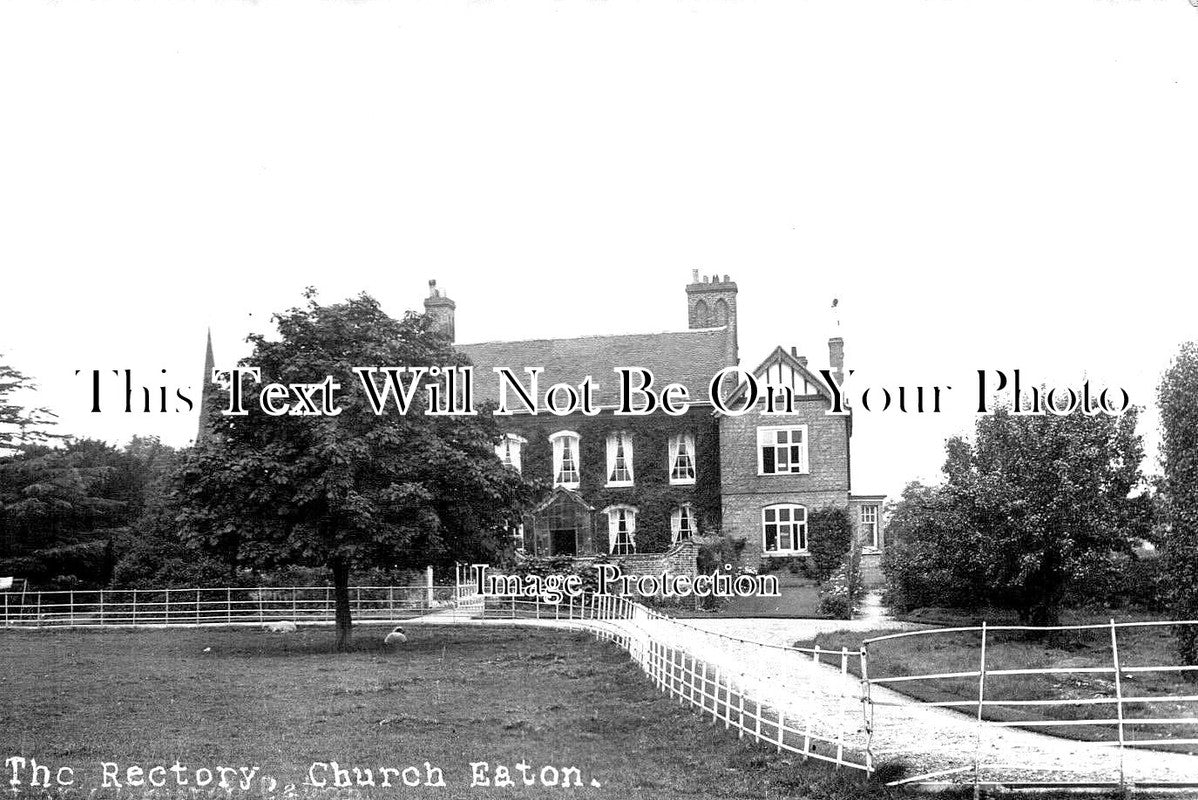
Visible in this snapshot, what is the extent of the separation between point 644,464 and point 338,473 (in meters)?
21.7

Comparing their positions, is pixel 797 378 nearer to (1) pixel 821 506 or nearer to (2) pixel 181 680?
(1) pixel 821 506

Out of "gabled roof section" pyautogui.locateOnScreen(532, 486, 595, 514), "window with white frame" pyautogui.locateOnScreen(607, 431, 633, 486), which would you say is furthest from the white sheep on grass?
"window with white frame" pyautogui.locateOnScreen(607, 431, 633, 486)

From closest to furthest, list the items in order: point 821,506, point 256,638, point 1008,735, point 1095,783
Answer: point 1095,783
point 1008,735
point 256,638
point 821,506

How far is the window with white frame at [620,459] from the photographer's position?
163ft

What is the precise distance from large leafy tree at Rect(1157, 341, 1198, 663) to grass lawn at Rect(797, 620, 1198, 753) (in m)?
1.57

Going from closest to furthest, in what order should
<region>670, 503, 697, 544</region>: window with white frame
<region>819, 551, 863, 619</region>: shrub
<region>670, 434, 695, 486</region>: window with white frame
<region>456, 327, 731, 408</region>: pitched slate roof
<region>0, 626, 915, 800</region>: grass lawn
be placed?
1. <region>0, 626, 915, 800</region>: grass lawn
2. <region>819, 551, 863, 619</region>: shrub
3. <region>670, 503, 697, 544</region>: window with white frame
4. <region>670, 434, 695, 486</region>: window with white frame
5. <region>456, 327, 731, 408</region>: pitched slate roof

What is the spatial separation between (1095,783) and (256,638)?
29.9 m

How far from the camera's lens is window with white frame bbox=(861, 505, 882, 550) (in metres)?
53.8

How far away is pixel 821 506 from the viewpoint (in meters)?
47.2

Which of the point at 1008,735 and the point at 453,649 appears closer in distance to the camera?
the point at 1008,735

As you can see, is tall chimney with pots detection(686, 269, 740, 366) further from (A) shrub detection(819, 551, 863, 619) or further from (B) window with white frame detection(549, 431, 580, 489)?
(A) shrub detection(819, 551, 863, 619)

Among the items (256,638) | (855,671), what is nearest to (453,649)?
(256,638)

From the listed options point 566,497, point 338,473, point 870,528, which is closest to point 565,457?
point 566,497

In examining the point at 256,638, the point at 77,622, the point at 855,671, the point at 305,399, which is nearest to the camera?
the point at 855,671
